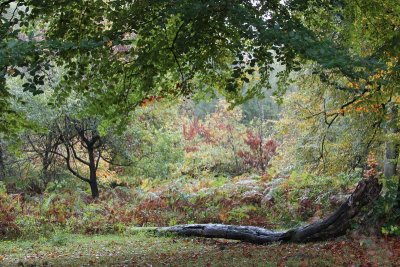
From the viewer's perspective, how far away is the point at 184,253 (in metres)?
9.58

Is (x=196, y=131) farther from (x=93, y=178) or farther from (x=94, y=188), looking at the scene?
(x=93, y=178)

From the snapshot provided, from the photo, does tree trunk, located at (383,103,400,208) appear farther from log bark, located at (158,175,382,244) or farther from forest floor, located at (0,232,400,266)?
forest floor, located at (0,232,400,266)

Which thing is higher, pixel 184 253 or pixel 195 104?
pixel 195 104

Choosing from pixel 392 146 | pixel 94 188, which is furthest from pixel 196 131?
pixel 392 146

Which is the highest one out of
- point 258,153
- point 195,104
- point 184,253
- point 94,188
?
point 195,104

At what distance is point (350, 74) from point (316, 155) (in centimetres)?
795

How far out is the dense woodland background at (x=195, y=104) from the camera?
21.8 ft

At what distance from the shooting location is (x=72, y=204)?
1595cm

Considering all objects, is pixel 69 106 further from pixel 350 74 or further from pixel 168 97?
pixel 350 74

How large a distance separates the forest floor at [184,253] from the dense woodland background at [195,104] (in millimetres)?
304

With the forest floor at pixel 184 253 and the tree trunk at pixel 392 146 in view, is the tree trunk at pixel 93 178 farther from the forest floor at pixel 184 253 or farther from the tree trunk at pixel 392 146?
the tree trunk at pixel 392 146

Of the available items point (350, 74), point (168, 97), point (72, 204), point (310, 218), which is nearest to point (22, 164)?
point (72, 204)

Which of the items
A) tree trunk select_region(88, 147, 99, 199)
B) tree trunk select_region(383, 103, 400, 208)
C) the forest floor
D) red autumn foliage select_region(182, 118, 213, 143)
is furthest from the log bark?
red autumn foliage select_region(182, 118, 213, 143)

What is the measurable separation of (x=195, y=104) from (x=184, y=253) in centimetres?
726
